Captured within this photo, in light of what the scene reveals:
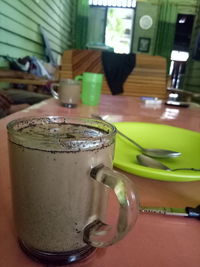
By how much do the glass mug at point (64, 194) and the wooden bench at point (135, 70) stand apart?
6.06 ft

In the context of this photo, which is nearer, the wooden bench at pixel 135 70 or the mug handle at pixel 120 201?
the mug handle at pixel 120 201

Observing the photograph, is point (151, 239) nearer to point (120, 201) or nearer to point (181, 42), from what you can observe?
point (120, 201)

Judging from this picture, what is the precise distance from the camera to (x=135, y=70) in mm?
2076

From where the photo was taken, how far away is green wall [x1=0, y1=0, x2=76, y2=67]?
357 cm

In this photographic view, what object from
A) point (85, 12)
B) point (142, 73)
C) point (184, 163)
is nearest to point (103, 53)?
point (142, 73)

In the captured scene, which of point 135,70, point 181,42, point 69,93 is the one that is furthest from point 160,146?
point 181,42

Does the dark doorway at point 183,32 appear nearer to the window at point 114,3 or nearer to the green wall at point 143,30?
the green wall at point 143,30

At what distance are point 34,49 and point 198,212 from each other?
199 inches

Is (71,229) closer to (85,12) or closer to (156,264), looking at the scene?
(156,264)

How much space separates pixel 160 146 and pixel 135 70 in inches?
59.4

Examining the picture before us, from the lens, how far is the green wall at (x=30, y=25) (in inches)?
141

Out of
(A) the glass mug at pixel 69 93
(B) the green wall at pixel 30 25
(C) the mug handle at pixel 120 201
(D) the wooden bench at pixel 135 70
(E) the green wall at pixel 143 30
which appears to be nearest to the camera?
(C) the mug handle at pixel 120 201

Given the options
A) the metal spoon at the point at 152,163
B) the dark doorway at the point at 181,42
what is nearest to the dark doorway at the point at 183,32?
the dark doorway at the point at 181,42

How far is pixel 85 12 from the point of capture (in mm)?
7652
